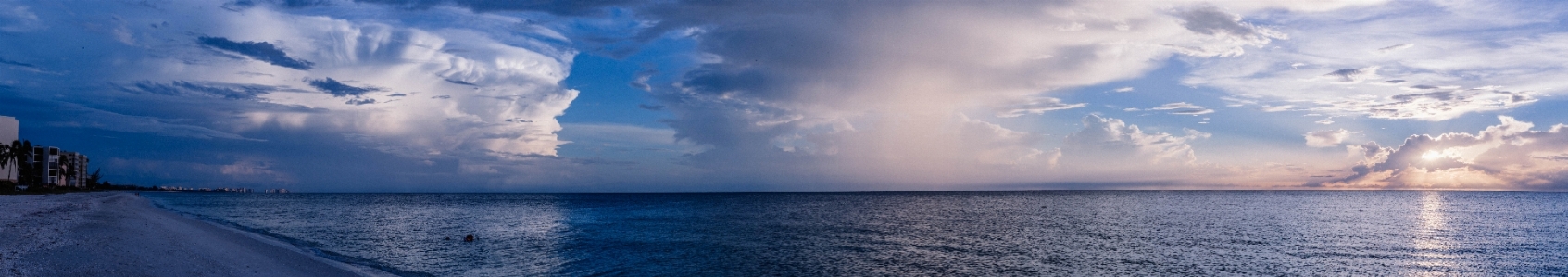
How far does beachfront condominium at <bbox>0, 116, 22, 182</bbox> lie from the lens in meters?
118

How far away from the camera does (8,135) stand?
417 feet

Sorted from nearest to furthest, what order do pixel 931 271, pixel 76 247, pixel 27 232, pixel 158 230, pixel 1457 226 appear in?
pixel 76 247
pixel 27 232
pixel 931 271
pixel 158 230
pixel 1457 226

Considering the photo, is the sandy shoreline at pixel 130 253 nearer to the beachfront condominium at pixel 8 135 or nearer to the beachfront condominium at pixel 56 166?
the beachfront condominium at pixel 8 135

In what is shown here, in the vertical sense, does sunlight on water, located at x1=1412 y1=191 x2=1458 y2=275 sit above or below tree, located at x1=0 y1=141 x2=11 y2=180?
below

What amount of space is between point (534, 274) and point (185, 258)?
531 inches

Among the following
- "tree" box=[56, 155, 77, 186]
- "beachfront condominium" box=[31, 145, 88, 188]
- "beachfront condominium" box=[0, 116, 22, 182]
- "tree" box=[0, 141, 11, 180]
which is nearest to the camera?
"tree" box=[0, 141, 11, 180]

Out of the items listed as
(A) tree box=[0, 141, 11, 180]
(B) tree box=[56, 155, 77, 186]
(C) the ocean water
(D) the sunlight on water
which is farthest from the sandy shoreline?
(B) tree box=[56, 155, 77, 186]

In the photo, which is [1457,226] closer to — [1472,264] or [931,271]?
[1472,264]

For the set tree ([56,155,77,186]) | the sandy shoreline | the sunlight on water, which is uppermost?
tree ([56,155,77,186])

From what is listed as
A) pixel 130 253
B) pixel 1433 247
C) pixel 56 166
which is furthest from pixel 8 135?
pixel 1433 247

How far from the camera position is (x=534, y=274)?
115 feet

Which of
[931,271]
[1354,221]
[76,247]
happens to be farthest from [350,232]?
[1354,221]

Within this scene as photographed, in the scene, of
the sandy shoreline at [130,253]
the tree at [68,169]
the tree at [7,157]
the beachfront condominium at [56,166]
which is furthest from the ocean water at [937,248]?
the tree at [68,169]

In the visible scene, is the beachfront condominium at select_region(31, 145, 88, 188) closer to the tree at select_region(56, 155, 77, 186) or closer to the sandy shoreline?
the tree at select_region(56, 155, 77, 186)
